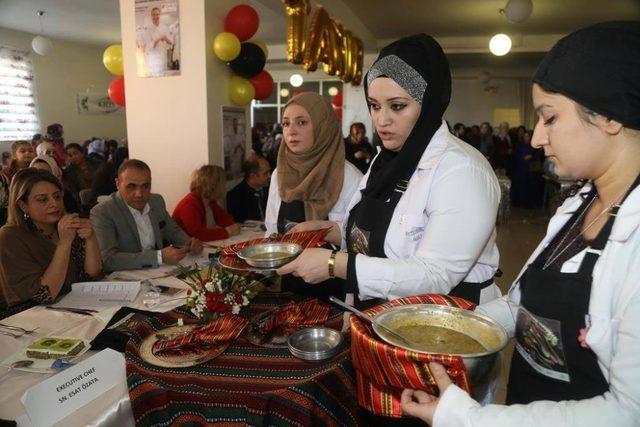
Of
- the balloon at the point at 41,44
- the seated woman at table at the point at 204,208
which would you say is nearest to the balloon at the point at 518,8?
the seated woman at table at the point at 204,208

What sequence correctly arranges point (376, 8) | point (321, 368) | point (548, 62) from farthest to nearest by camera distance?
1. point (376, 8)
2. point (321, 368)
3. point (548, 62)

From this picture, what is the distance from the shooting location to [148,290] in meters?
2.03

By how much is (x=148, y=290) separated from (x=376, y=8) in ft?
23.0

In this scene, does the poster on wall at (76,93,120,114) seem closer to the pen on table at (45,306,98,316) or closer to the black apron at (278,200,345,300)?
the pen on table at (45,306,98,316)

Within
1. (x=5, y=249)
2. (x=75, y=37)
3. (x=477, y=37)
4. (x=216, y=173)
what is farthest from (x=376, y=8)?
(x=5, y=249)

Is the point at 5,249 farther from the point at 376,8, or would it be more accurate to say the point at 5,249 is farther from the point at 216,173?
the point at 376,8

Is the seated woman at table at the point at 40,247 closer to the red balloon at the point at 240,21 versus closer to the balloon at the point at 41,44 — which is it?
the red balloon at the point at 240,21

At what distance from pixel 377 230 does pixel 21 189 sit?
70.7 inches

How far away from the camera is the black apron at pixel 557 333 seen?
0.83 metres

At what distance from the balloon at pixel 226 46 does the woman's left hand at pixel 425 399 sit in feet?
11.9

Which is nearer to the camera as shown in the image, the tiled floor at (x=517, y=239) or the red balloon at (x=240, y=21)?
the red balloon at (x=240, y=21)

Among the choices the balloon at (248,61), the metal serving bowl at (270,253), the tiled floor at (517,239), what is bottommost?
the tiled floor at (517,239)

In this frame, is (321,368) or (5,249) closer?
(321,368)

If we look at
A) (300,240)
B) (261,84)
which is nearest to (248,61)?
(261,84)
